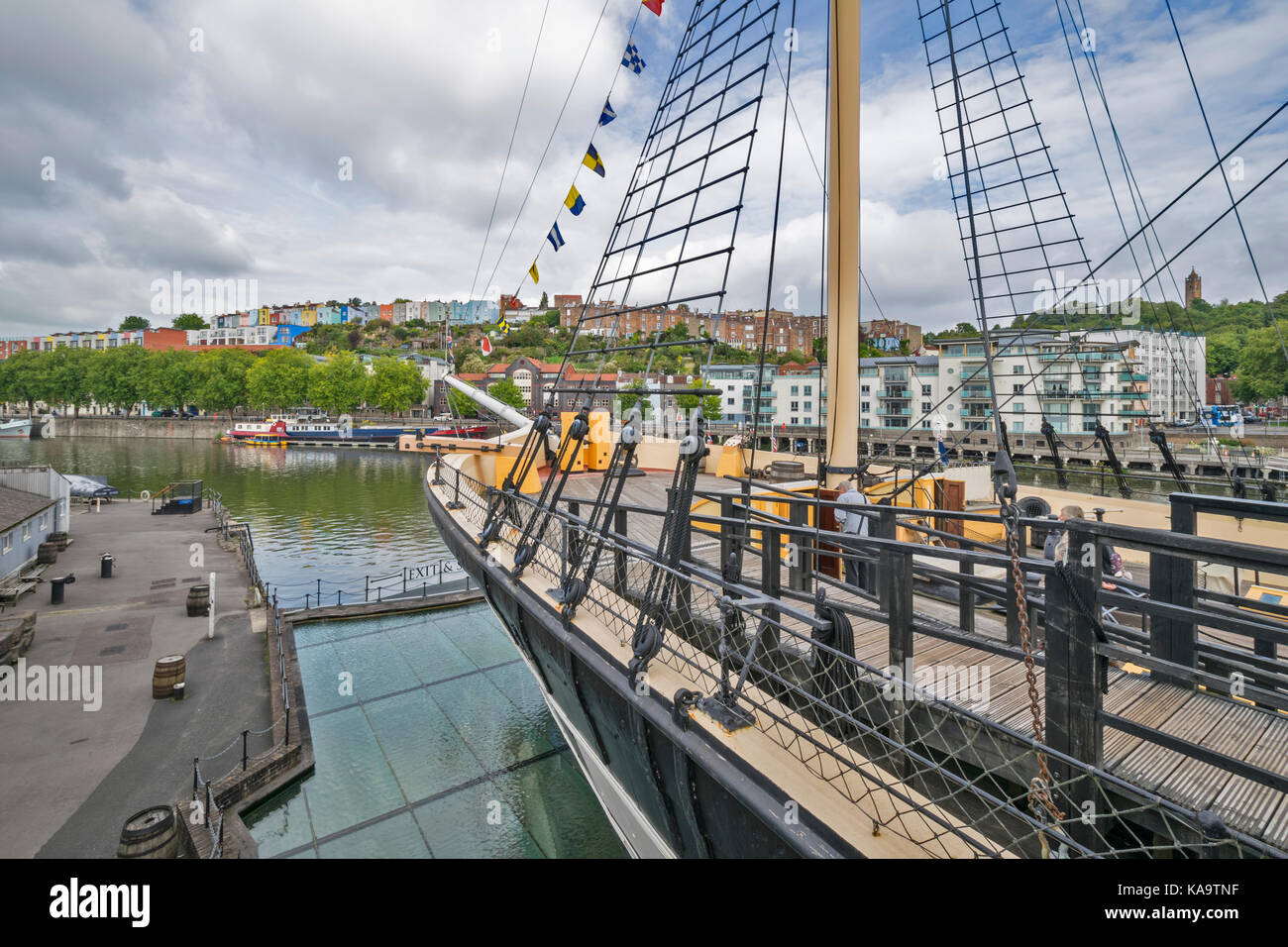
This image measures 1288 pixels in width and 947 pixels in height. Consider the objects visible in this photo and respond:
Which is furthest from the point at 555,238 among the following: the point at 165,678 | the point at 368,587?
the point at 368,587

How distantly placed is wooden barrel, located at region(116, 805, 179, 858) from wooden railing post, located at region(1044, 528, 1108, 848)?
7024 millimetres

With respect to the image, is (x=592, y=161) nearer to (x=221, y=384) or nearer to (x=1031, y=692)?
(x=1031, y=692)

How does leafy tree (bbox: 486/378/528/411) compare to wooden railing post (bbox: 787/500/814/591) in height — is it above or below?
above

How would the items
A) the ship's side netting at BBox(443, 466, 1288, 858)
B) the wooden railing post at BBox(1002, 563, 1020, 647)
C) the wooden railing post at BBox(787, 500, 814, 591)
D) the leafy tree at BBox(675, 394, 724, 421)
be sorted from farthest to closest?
the leafy tree at BBox(675, 394, 724, 421) → the wooden railing post at BBox(787, 500, 814, 591) → the wooden railing post at BBox(1002, 563, 1020, 647) → the ship's side netting at BBox(443, 466, 1288, 858)

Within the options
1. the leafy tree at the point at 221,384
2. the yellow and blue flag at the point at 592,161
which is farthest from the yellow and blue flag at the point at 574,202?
the leafy tree at the point at 221,384

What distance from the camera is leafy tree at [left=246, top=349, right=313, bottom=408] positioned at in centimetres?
7894

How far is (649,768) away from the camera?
3.70 metres

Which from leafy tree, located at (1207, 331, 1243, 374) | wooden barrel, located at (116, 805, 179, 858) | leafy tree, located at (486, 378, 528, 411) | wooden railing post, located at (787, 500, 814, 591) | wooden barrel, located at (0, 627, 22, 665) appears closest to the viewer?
wooden railing post, located at (787, 500, 814, 591)

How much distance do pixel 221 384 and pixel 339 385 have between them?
1548 centimetres

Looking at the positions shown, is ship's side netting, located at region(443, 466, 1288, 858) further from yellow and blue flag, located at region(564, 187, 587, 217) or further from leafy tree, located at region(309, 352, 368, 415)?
leafy tree, located at region(309, 352, 368, 415)

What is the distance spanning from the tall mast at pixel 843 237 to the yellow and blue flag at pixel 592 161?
263 cm

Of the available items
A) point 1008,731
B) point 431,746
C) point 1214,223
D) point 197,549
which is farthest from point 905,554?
point 197,549

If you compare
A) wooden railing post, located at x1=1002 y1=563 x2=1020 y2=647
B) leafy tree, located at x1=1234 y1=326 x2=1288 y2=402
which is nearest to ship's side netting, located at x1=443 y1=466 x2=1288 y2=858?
wooden railing post, located at x1=1002 y1=563 x2=1020 y2=647

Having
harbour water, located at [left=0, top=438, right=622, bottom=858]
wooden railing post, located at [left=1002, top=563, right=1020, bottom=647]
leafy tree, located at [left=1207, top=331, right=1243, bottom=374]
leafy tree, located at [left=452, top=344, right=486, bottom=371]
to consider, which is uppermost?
leafy tree, located at [left=452, top=344, right=486, bottom=371]
